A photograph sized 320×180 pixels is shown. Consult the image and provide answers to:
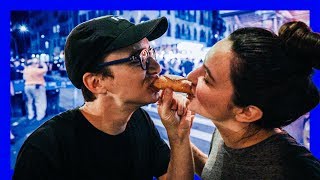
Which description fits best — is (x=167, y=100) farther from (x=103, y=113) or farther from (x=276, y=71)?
(x=276, y=71)

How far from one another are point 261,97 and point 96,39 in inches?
32.0

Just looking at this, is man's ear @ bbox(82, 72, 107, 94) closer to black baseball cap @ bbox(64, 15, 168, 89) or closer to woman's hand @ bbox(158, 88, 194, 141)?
black baseball cap @ bbox(64, 15, 168, 89)

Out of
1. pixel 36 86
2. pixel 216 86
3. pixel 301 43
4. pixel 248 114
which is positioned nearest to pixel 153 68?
pixel 216 86

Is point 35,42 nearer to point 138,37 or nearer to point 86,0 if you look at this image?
point 86,0

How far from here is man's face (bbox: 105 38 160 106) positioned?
6.49 feet

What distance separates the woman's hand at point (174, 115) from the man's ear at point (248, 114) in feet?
1.24

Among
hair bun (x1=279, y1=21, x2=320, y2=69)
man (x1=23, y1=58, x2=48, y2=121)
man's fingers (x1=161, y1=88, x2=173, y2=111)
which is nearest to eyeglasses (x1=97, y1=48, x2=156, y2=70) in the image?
man's fingers (x1=161, y1=88, x2=173, y2=111)

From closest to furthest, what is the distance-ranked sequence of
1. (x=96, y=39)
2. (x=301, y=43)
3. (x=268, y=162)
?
(x=301, y=43) → (x=268, y=162) → (x=96, y=39)

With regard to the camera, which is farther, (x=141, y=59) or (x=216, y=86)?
(x=141, y=59)

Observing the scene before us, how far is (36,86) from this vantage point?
3.19 metres

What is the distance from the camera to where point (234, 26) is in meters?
3.26

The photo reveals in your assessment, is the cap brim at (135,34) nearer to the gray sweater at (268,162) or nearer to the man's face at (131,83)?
the man's face at (131,83)

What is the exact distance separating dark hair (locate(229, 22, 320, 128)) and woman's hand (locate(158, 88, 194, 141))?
444 millimetres

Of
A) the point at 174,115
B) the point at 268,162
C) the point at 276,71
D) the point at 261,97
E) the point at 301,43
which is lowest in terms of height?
the point at 268,162
